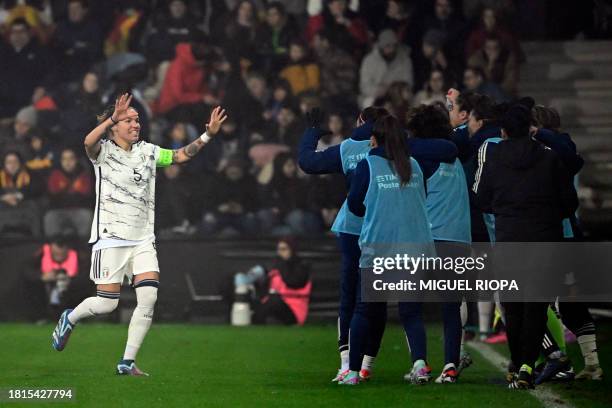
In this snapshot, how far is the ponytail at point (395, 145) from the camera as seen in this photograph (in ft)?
31.9

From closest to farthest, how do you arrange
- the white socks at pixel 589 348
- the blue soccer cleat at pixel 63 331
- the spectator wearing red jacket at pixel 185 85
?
the white socks at pixel 589 348, the blue soccer cleat at pixel 63 331, the spectator wearing red jacket at pixel 185 85

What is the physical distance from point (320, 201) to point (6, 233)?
419 cm

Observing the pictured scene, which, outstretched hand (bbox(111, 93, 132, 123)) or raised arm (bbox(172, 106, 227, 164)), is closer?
outstretched hand (bbox(111, 93, 132, 123))

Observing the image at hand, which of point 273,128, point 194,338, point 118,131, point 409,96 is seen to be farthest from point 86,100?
point 118,131

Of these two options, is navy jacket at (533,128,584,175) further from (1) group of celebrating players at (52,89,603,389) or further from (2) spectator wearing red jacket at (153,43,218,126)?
(2) spectator wearing red jacket at (153,43,218,126)

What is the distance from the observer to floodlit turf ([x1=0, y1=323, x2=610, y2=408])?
30.5ft

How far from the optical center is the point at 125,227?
36.0 ft

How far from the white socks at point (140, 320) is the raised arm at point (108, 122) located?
113cm

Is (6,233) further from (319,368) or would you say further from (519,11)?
(519,11)

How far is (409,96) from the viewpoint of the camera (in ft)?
65.2

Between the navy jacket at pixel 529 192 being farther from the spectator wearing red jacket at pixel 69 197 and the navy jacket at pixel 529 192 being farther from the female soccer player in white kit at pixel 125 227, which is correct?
the spectator wearing red jacket at pixel 69 197

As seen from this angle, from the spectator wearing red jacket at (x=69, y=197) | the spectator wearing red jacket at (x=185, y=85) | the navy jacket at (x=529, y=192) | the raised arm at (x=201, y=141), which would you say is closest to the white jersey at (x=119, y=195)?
the raised arm at (x=201, y=141)

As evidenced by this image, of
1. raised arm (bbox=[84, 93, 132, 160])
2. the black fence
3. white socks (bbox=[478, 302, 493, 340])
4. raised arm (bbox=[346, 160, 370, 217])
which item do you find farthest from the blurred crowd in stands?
raised arm (bbox=[346, 160, 370, 217])

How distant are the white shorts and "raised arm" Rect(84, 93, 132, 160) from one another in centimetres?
80
